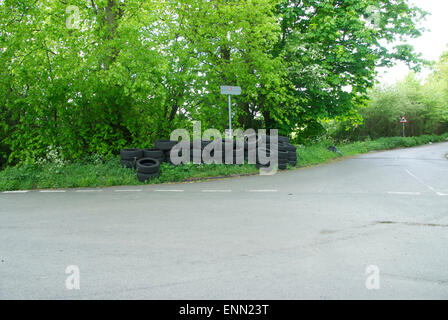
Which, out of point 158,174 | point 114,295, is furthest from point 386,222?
point 158,174

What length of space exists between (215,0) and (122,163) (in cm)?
915

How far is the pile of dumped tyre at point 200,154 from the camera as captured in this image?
1201 cm

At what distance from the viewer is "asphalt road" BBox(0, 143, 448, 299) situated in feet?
10.9

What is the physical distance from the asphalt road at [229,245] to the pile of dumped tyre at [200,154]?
3039 mm

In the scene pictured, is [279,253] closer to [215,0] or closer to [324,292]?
[324,292]

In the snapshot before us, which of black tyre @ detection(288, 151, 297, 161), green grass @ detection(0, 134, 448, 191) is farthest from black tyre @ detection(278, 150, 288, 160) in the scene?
green grass @ detection(0, 134, 448, 191)

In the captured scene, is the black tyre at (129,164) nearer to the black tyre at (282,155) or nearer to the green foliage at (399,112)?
the black tyre at (282,155)

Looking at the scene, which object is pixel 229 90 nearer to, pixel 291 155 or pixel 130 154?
pixel 291 155

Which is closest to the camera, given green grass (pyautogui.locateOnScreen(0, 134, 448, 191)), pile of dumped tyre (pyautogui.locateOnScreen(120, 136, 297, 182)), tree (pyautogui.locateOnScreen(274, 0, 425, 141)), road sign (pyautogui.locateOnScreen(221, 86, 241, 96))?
green grass (pyautogui.locateOnScreen(0, 134, 448, 191))

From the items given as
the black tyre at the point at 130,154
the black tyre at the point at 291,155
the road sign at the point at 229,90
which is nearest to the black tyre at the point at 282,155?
the black tyre at the point at 291,155

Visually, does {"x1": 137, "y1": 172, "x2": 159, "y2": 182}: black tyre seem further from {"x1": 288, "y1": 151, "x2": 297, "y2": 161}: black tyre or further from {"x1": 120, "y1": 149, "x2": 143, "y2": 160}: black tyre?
{"x1": 288, "y1": 151, "x2": 297, "y2": 161}: black tyre

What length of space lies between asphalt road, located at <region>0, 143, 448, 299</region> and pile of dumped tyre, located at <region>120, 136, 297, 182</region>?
304cm

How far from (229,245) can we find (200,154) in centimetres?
893

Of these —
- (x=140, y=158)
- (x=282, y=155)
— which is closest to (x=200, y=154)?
(x=140, y=158)
